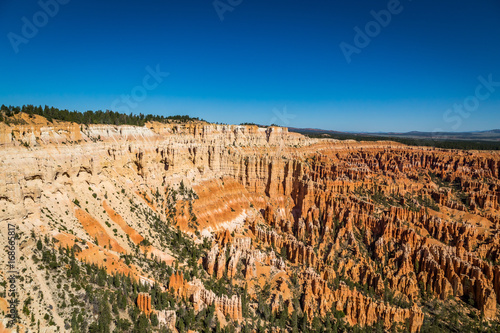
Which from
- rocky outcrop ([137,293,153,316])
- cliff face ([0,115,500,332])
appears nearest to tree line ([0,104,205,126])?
cliff face ([0,115,500,332])

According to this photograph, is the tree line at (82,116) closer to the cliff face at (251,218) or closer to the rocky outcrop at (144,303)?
the cliff face at (251,218)

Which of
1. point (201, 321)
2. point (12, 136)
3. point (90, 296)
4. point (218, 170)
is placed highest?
point (12, 136)

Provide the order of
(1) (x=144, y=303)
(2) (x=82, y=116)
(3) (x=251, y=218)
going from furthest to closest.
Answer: (3) (x=251, y=218), (2) (x=82, y=116), (1) (x=144, y=303)

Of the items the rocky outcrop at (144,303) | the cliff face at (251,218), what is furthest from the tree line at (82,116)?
the rocky outcrop at (144,303)

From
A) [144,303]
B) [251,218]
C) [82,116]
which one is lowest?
[251,218]

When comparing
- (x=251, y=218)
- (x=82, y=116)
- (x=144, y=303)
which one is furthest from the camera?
(x=251, y=218)

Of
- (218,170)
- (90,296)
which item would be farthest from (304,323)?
(218,170)

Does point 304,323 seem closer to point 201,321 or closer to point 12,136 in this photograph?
point 201,321

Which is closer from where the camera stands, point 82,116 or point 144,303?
point 144,303

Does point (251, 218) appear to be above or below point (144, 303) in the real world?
below
